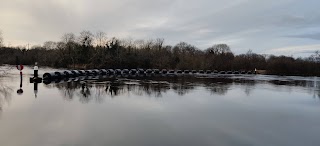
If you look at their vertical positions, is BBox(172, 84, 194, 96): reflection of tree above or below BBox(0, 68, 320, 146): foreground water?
above

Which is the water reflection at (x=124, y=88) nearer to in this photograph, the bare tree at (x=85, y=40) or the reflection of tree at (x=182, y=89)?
the reflection of tree at (x=182, y=89)

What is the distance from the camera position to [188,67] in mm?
53812

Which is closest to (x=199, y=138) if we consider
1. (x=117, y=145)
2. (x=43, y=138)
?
(x=117, y=145)

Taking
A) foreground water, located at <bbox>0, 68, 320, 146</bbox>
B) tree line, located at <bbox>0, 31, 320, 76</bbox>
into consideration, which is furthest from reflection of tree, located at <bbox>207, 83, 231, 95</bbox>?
tree line, located at <bbox>0, 31, 320, 76</bbox>

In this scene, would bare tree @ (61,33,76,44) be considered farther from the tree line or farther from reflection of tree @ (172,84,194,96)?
reflection of tree @ (172,84,194,96)

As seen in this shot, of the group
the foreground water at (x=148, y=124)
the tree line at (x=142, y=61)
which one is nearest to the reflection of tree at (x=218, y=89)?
the foreground water at (x=148, y=124)

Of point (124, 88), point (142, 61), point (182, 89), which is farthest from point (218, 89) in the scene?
point (142, 61)

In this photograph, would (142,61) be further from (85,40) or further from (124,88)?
(124,88)

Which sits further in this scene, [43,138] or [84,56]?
[84,56]

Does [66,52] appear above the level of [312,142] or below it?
above

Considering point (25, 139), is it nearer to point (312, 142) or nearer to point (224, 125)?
point (224, 125)

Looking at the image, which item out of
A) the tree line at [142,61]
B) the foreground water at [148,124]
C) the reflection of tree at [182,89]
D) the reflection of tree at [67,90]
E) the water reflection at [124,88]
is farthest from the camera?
the tree line at [142,61]

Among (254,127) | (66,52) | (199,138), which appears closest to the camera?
(199,138)

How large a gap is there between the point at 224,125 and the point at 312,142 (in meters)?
1.80
